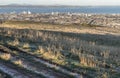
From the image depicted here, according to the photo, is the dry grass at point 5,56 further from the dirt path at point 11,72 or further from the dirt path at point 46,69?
the dirt path at point 11,72

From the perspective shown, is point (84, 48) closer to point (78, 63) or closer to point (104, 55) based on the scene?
point (104, 55)

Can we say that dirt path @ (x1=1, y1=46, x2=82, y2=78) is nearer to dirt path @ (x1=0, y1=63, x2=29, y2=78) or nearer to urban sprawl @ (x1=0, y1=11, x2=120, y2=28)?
dirt path @ (x1=0, y1=63, x2=29, y2=78)

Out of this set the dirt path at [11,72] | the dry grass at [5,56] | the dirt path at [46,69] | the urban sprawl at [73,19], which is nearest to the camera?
the dirt path at [11,72]

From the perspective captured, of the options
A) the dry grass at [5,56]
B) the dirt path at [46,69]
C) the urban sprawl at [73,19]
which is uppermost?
the dirt path at [46,69]

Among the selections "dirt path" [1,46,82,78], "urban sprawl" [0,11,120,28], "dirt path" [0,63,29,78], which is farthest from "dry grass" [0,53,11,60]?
"urban sprawl" [0,11,120,28]

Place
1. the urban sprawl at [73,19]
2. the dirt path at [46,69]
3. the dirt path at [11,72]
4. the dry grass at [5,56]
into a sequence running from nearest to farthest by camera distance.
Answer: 1. the dirt path at [11,72]
2. the dirt path at [46,69]
3. the dry grass at [5,56]
4. the urban sprawl at [73,19]

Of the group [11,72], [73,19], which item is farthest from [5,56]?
[73,19]

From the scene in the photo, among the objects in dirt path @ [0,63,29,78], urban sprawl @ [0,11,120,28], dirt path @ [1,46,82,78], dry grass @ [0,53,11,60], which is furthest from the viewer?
urban sprawl @ [0,11,120,28]

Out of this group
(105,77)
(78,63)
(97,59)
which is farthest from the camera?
(97,59)

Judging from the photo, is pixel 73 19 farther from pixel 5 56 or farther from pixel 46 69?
pixel 46 69

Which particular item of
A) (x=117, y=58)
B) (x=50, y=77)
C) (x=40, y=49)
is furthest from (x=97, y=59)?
(x=50, y=77)

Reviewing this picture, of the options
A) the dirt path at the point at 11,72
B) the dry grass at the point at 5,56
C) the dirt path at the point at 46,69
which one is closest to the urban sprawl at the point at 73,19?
the dry grass at the point at 5,56
